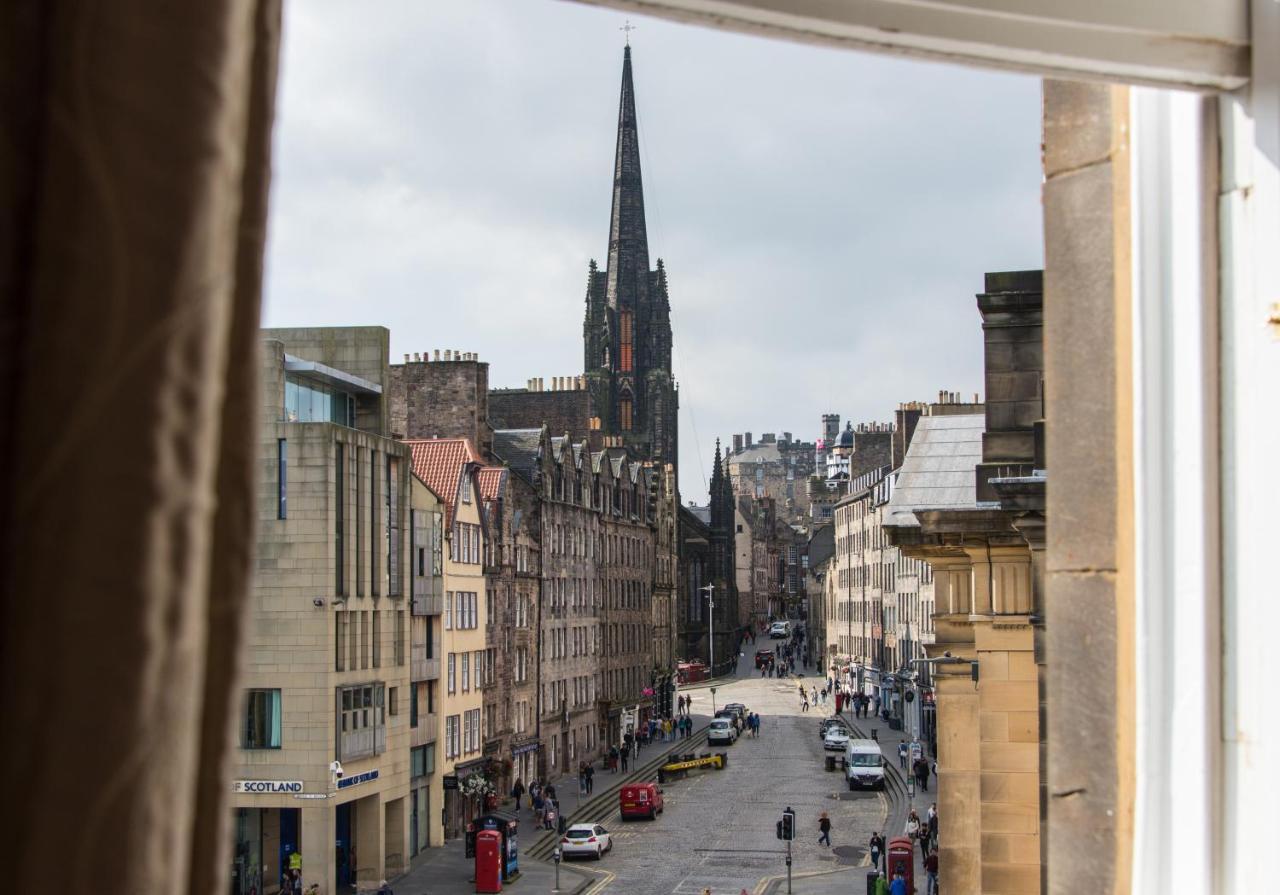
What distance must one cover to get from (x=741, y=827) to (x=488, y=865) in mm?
11830

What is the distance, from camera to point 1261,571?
2.94 meters

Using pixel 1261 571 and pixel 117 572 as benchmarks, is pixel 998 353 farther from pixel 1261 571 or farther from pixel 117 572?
pixel 117 572

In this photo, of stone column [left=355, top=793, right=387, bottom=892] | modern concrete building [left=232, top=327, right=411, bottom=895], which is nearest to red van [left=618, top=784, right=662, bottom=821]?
modern concrete building [left=232, top=327, right=411, bottom=895]

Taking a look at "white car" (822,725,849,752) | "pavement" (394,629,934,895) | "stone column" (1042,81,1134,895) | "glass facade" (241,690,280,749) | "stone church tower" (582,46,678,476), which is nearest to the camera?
"stone column" (1042,81,1134,895)

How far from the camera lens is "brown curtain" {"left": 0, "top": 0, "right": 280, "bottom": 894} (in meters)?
1.21

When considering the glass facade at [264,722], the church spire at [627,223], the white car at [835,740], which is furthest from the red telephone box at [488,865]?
the church spire at [627,223]

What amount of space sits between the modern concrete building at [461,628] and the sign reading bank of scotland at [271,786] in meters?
9.64

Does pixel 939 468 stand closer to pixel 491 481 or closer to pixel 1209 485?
pixel 1209 485

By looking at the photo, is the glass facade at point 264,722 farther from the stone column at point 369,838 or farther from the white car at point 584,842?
the white car at point 584,842

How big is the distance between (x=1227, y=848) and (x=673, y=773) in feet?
192

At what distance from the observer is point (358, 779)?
121 ft

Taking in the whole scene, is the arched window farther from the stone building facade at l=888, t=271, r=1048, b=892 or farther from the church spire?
the stone building facade at l=888, t=271, r=1048, b=892

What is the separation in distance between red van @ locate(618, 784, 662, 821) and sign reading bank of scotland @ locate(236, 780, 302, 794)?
53.3 feet

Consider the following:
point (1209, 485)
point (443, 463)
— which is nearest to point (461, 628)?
point (443, 463)
